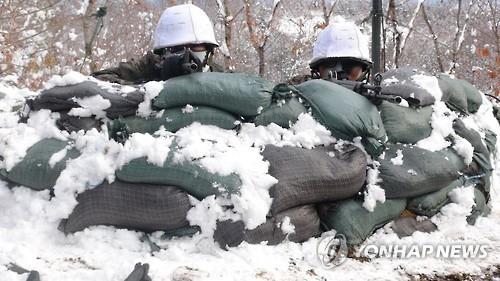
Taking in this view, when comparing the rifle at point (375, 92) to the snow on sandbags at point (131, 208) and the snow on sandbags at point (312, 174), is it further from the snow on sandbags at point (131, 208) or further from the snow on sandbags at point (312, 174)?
the snow on sandbags at point (131, 208)

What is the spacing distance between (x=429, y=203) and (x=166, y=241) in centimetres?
134

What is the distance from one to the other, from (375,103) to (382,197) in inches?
20.9

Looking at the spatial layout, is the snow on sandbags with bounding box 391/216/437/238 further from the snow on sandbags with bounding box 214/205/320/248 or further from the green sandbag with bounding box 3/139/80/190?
the green sandbag with bounding box 3/139/80/190

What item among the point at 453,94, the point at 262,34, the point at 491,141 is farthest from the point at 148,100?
the point at 262,34

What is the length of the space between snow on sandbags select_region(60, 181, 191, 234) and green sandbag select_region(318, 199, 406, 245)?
681mm

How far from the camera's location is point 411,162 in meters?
2.53

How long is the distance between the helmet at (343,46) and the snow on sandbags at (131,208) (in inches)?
65.5

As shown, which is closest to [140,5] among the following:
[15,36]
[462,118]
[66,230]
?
[15,36]

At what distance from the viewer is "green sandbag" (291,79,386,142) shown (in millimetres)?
2457

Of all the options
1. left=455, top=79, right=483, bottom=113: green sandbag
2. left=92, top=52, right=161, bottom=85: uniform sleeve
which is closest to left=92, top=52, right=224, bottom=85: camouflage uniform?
left=92, top=52, right=161, bottom=85: uniform sleeve

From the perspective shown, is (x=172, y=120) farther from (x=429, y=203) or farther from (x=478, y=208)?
(x=478, y=208)

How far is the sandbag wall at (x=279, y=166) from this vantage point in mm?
2002

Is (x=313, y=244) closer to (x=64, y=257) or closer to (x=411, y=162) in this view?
(x=411, y=162)

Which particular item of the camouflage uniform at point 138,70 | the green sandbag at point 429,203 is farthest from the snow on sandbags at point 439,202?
the camouflage uniform at point 138,70
